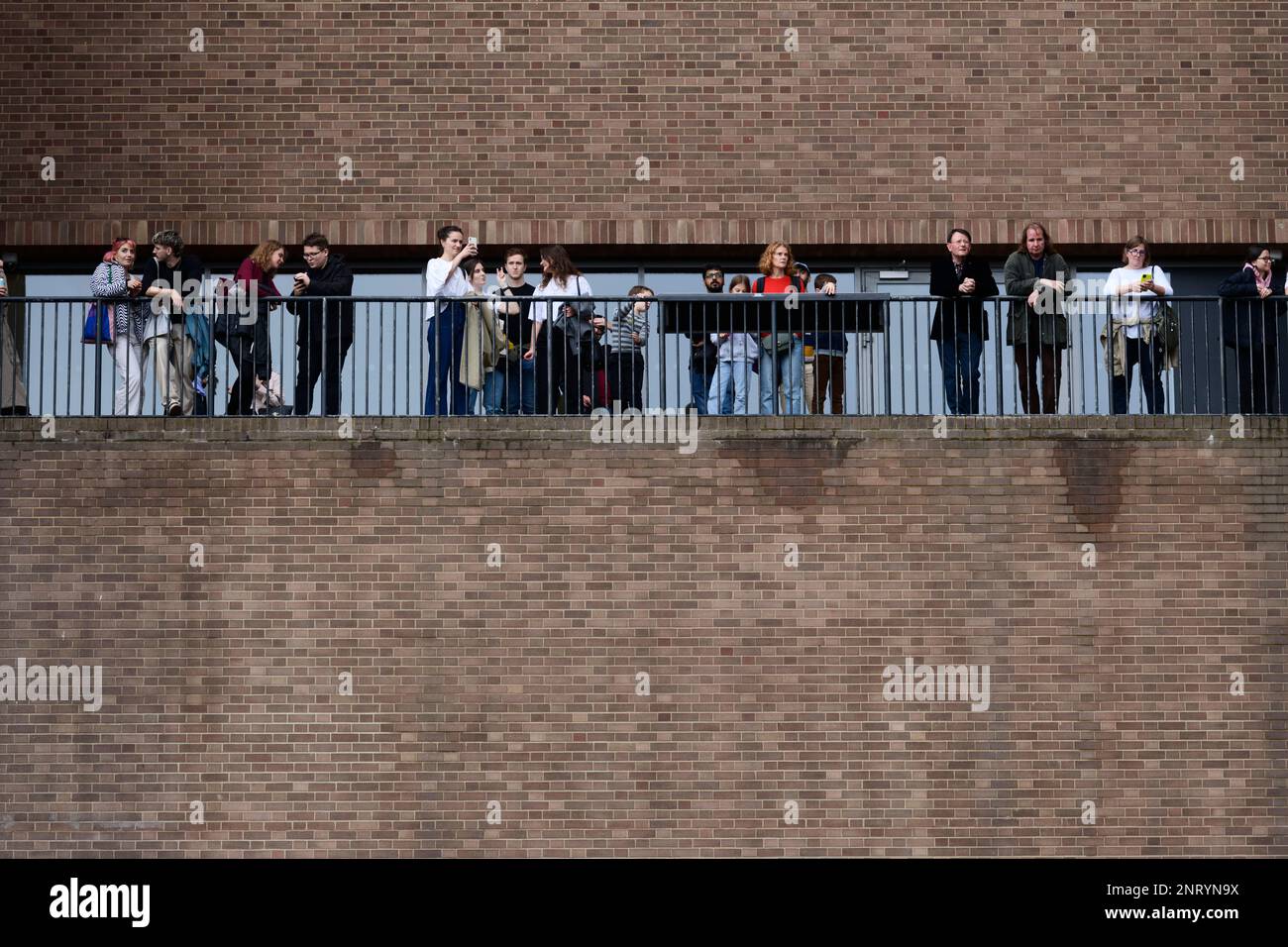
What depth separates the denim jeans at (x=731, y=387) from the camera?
15.6 metres

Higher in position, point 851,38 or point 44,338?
point 851,38

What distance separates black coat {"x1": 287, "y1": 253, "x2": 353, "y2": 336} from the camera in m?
15.8

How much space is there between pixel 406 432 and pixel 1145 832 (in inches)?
244

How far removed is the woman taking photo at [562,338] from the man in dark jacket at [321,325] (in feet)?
4.85

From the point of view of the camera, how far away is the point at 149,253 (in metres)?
18.1

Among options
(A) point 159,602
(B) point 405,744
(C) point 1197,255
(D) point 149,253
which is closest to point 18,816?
(A) point 159,602

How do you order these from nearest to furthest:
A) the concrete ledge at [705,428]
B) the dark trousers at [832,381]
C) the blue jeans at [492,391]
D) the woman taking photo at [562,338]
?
the concrete ledge at [705,428], the blue jeans at [492,391], the woman taking photo at [562,338], the dark trousers at [832,381]

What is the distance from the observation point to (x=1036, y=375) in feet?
52.1

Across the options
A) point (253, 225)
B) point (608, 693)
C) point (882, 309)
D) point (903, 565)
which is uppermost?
point (253, 225)

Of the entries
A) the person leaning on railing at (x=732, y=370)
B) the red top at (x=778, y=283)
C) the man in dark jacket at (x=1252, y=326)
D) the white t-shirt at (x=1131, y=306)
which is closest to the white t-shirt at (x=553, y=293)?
the person leaning on railing at (x=732, y=370)

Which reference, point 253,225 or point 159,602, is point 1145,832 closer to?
point 159,602

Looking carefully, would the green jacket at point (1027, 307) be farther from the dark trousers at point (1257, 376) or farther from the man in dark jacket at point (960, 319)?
the dark trousers at point (1257, 376)

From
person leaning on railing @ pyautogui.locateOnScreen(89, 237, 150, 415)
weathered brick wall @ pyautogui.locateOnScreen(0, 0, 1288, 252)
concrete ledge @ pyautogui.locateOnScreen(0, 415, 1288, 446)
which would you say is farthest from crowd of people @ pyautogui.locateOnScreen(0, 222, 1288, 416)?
weathered brick wall @ pyautogui.locateOnScreen(0, 0, 1288, 252)

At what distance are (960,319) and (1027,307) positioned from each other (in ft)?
1.74
